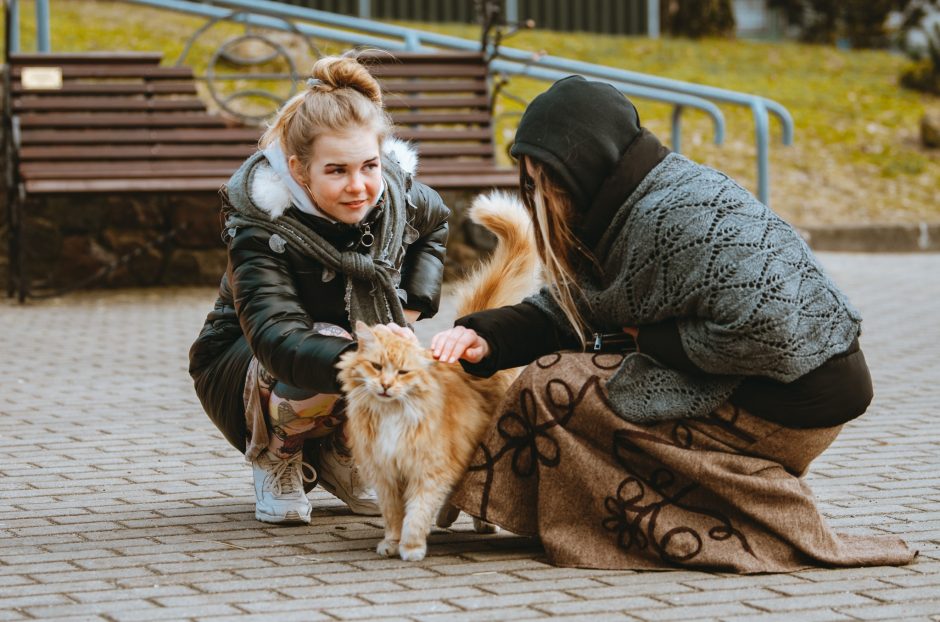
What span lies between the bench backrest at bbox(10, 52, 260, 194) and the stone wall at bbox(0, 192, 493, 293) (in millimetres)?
332

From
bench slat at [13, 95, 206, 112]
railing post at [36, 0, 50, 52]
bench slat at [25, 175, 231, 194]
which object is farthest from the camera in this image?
railing post at [36, 0, 50, 52]

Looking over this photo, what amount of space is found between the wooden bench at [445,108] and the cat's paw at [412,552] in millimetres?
5826

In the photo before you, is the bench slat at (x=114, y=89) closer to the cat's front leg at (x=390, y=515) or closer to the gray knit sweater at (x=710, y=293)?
the cat's front leg at (x=390, y=515)

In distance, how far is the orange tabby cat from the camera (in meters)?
3.77

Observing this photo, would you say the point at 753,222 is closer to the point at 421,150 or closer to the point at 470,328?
the point at 470,328

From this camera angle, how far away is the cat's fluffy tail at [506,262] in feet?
14.2

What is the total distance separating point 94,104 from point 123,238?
0.97 meters

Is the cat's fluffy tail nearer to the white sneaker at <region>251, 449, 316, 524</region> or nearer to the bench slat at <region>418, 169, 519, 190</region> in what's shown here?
the white sneaker at <region>251, 449, 316, 524</region>

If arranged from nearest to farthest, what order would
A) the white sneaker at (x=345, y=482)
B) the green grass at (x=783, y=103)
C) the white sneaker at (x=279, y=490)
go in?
the white sneaker at (x=279, y=490) < the white sneaker at (x=345, y=482) < the green grass at (x=783, y=103)

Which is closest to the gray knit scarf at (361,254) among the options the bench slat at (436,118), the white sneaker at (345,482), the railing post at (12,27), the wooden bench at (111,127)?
the white sneaker at (345,482)

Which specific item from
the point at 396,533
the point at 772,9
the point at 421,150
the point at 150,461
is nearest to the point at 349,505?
the point at 396,533

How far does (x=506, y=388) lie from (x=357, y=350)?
590 millimetres

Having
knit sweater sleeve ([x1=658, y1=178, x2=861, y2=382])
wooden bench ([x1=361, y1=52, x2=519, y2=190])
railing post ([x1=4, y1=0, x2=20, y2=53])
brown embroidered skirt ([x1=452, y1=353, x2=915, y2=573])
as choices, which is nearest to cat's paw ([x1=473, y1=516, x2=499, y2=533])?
brown embroidered skirt ([x1=452, y1=353, x2=915, y2=573])

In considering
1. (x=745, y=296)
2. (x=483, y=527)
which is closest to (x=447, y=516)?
(x=483, y=527)
